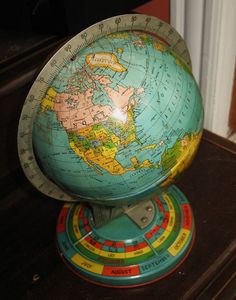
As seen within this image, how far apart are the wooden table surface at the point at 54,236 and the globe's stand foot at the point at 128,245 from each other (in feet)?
0.09

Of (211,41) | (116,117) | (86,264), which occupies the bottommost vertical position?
(86,264)

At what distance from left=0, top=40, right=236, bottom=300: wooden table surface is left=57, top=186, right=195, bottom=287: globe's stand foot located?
0.03 m

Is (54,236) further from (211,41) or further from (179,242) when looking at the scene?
(211,41)

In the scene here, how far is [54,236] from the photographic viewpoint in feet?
3.50

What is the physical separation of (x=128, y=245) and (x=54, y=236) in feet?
0.70

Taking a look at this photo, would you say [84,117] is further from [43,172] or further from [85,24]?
[85,24]

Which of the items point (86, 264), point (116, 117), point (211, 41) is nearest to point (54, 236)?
point (86, 264)

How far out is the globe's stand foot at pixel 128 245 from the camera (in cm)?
93

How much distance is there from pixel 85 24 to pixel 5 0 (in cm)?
23

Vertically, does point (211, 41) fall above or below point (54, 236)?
above

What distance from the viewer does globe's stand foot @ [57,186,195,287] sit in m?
0.93

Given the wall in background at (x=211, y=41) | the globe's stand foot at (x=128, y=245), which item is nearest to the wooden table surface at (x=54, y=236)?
the globe's stand foot at (x=128, y=245)

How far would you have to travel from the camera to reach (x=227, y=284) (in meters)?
0.91

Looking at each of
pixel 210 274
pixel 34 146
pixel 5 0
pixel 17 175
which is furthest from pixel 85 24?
pixel 210 274
